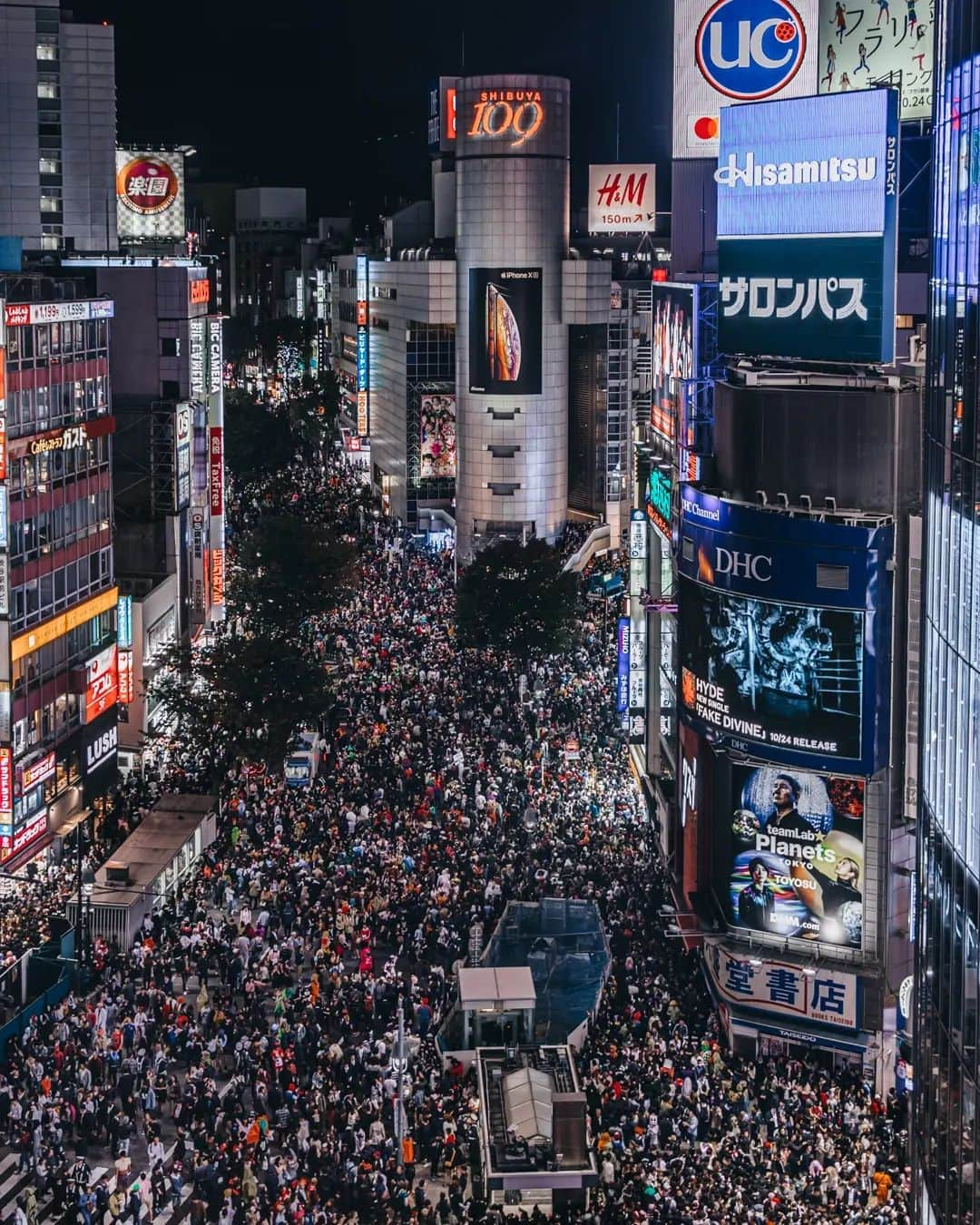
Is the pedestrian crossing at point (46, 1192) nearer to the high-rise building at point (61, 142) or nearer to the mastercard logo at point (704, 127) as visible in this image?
the mastercard logo at point (704, 127)

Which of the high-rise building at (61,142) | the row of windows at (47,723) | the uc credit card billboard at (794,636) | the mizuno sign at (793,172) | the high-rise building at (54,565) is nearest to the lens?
the uc credit card billboard at (794,636)

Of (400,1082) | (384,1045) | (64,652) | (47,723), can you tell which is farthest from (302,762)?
(400,1082)

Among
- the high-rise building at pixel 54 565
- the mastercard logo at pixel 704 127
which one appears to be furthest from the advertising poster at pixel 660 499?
the high-rise building at pixel 54 565

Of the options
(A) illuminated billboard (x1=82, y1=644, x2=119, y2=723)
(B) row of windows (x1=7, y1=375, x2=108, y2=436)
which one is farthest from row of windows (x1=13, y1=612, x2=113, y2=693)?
(B) row of windows (x1=7, y1=375, x2=108, y2=436)

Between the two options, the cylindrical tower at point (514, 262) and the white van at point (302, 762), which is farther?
the cylindrical tower at point (514, 262)

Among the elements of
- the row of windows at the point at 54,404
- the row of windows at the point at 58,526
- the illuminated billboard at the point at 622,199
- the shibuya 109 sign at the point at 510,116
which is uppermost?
the shibuya 109 sign at the point at 510,116

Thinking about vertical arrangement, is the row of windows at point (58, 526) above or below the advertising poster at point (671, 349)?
below

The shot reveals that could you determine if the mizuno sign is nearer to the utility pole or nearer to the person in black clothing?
the person in black clothing

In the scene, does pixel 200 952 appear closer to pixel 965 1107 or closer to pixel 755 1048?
pixel 755 1048
